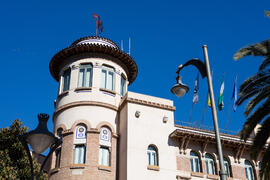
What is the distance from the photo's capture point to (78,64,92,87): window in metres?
25.1

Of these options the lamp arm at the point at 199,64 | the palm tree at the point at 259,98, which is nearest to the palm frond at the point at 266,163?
the palm tree at the point at 259,98

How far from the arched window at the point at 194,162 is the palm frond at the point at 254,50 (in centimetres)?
1060

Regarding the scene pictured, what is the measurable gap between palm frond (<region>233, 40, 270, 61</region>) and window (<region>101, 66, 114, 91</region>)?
485 inches

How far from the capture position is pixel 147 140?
73.9 ft

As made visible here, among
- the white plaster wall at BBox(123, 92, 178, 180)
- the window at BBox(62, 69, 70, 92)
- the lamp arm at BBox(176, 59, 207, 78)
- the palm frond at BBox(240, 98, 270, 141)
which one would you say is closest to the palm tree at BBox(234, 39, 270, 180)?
the palm frond at BBox(240, 98, 270, 141)

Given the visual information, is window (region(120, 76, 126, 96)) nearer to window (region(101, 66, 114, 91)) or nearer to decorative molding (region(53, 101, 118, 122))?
window (region(101, 66, 114, 91))

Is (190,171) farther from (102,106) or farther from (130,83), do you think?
(130,83)

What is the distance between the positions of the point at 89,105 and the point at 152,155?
573cm

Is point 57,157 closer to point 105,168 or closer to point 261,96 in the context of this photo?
point 105,168

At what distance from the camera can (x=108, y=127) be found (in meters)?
23.6

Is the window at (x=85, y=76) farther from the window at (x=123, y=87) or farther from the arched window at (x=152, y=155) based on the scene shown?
the arched window at (x=152, y=155)

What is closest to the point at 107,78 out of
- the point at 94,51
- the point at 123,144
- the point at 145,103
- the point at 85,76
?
the point at 85,76

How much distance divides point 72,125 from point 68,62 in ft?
19.3

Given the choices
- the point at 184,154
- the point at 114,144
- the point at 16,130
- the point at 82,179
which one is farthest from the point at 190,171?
the point at 16,130
